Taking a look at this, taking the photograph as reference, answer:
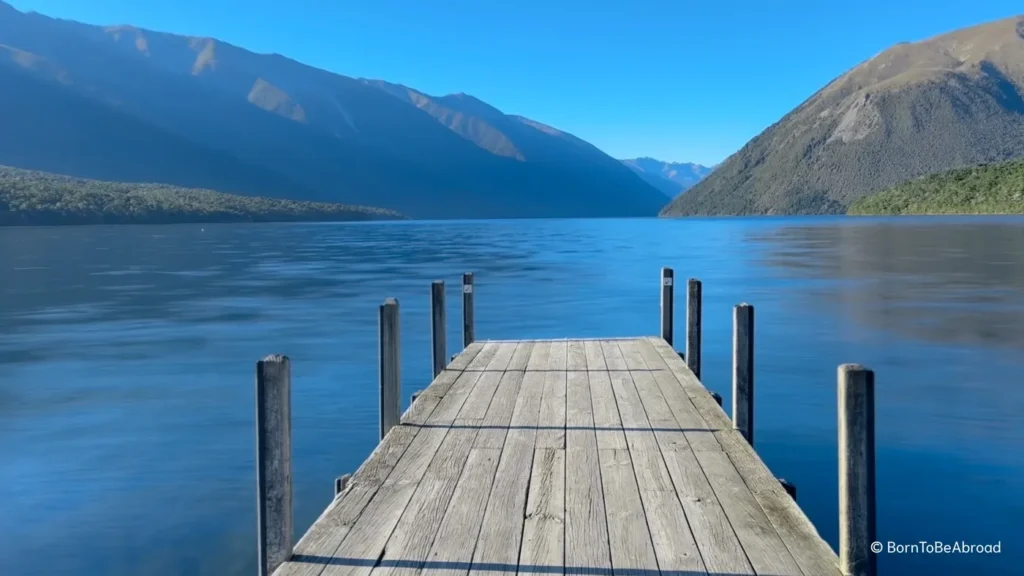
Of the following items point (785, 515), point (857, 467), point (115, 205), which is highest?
point (115, 205)

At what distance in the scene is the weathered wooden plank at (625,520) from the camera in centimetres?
446

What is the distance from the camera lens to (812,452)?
34.1 ft

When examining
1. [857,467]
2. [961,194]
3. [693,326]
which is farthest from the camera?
[961,194]

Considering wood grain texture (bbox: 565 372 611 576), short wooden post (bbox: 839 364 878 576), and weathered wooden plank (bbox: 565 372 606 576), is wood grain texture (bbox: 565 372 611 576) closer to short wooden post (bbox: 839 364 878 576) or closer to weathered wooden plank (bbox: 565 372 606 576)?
weathered wooden plank (bbox: 565 372 606 576)

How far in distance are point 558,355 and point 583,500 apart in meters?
6.01

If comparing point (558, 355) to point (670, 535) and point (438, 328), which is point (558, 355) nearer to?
point (438, 328)

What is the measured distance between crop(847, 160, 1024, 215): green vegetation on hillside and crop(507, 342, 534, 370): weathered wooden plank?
125843mm

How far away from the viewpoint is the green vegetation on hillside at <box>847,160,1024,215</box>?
4783 inches

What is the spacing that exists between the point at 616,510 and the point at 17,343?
18.8 meters

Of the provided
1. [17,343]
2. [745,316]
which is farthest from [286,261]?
[745,316]

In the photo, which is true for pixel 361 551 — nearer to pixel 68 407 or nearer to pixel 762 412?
pixel 762 412

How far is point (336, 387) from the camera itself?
14516mm

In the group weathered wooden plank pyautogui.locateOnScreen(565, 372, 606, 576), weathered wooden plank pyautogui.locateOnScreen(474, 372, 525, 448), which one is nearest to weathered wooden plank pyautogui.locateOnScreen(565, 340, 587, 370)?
weathered wooden plank pyautogui.locateOnScreen(474, 372, 525, 448)

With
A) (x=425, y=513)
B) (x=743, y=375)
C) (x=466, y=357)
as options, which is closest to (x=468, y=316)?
(x=466, y=357)
